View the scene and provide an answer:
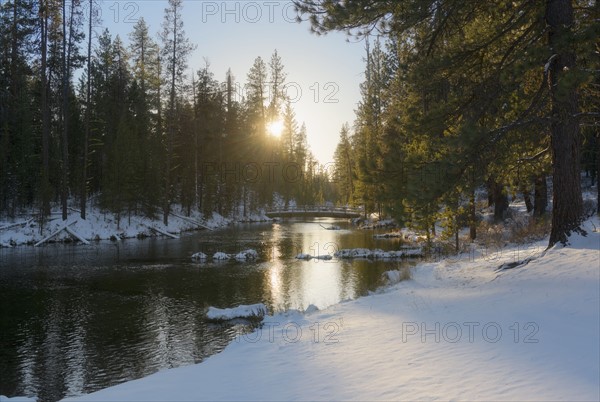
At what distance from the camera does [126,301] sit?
47.7 feet

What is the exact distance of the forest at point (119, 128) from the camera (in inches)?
1231

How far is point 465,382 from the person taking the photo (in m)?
5.57

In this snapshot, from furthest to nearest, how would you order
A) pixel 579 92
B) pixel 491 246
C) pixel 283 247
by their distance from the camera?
pixel 283 247 → pixel 491 246 → pixel 579 92

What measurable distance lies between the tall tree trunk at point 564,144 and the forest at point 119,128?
29049 mm

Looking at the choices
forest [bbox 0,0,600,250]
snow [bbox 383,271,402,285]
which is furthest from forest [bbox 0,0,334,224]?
snow [bbox 383,271,402,285]

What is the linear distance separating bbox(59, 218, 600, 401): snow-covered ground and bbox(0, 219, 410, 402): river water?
204 centimetres

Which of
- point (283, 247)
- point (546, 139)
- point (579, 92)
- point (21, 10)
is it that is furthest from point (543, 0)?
point (21, 10)

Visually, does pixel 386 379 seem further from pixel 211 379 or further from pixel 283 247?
pixel 283 247

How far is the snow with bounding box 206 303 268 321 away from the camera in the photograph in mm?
12578

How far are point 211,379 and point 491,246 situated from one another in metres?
14.3

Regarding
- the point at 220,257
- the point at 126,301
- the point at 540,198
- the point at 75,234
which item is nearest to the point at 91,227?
the point at 75,234
